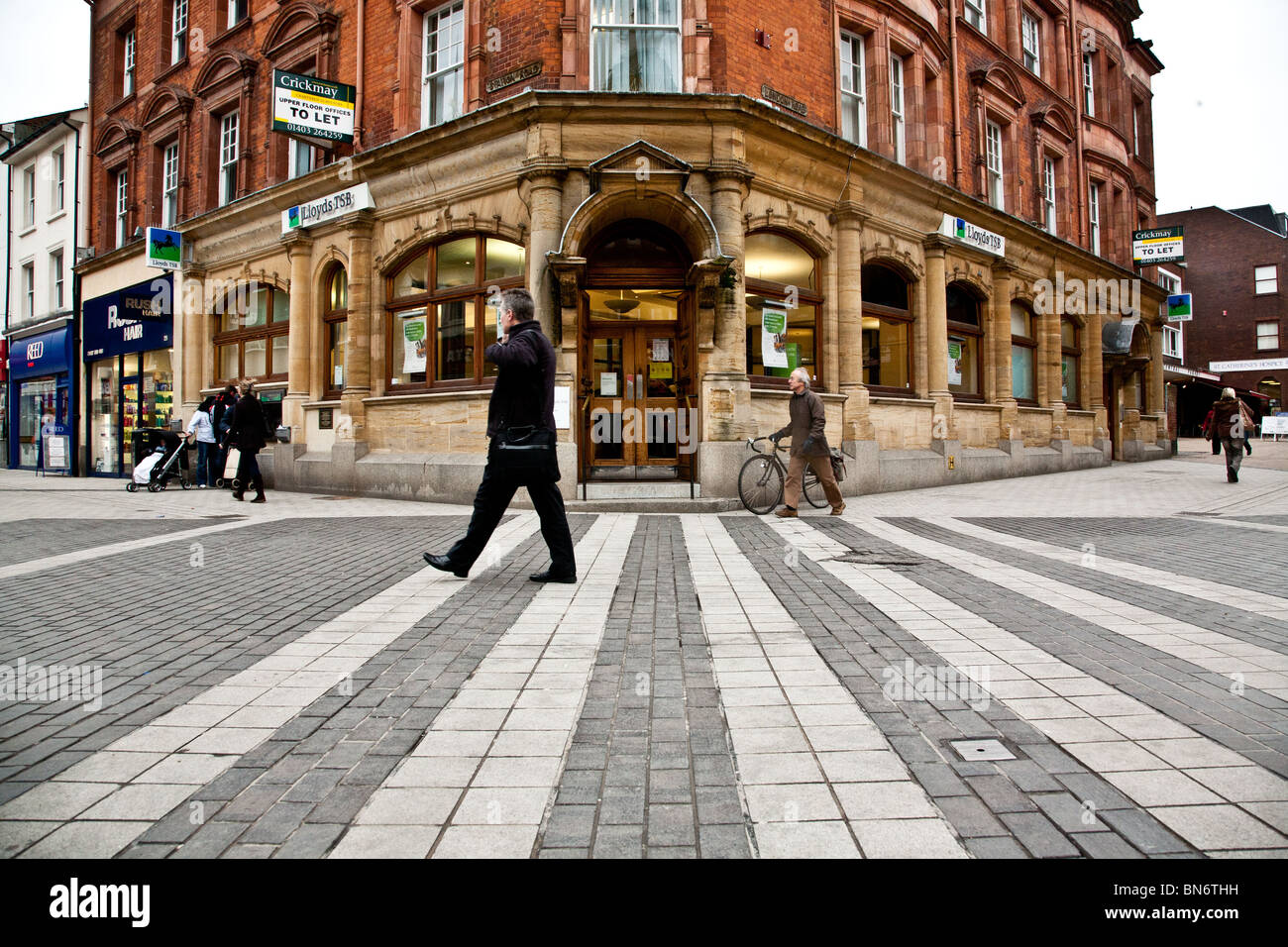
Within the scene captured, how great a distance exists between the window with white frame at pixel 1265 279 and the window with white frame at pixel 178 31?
57.8 meters

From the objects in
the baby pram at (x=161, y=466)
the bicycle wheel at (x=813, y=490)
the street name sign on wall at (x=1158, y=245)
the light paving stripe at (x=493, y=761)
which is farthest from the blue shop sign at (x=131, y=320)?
the street name sign on wall at (x=1158, y=245)

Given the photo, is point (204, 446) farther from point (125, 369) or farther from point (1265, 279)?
point (1265, 279)

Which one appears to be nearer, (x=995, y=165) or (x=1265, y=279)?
(x=995, y=165)

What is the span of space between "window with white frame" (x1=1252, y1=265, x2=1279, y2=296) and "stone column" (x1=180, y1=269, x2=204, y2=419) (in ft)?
190

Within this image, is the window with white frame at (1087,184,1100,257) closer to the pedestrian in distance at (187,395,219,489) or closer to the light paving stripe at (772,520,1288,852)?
the light paving stripe at (772,520,1288,852)

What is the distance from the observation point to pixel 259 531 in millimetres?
8602

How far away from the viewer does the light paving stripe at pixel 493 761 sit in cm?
192

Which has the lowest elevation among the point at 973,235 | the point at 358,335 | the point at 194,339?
the point at 358,335

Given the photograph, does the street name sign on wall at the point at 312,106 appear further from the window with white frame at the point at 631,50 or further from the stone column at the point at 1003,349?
the stone column at the point at 1003,349

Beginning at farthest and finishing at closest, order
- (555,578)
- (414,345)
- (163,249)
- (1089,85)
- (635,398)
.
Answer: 1. (1089,85)
2. (163,249)
3. (414,345)
4. (635,398)
5. (555,578)

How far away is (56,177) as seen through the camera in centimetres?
2456

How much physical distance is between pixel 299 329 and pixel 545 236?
275 inches

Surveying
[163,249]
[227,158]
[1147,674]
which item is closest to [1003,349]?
[1147,674]
